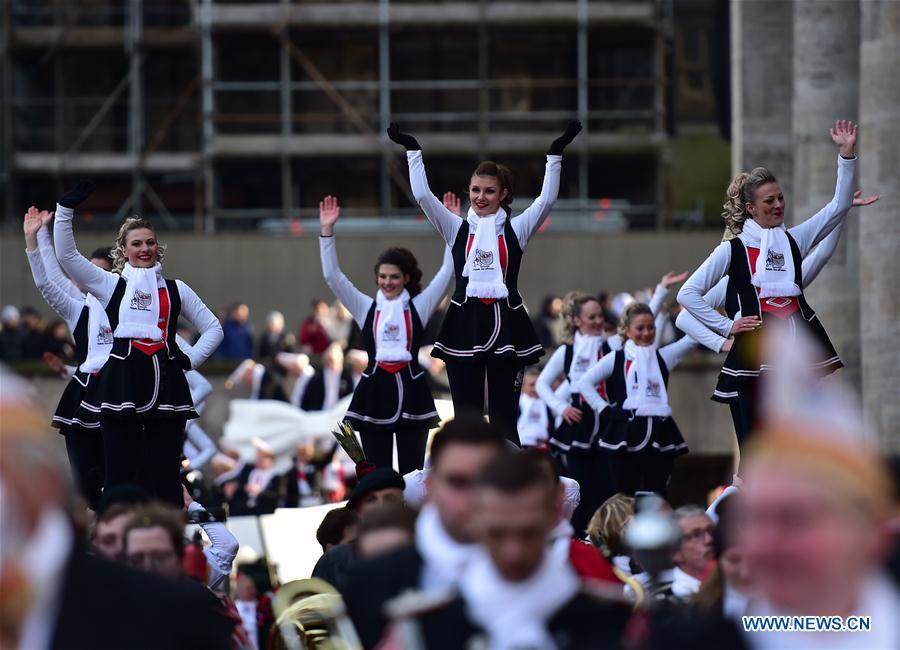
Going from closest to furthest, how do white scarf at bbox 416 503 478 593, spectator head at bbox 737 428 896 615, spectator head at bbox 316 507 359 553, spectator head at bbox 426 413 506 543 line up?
spectator head at bbox 737 428 896 615, white scarf at bbox 416 503 478 593, spectator head at bbox 426 413 506 543, spectator head at bbox 316 507 359 553

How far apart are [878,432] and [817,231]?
22.9ft

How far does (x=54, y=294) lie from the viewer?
517 inches

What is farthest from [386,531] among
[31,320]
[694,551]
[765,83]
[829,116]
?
[31,320]

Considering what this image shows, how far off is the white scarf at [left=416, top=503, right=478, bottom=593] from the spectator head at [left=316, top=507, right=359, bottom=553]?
323 cm

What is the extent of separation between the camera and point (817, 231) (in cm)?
1241

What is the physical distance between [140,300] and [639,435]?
458cm

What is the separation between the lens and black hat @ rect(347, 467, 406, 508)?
28.8 ft

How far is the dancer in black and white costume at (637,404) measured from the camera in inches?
605

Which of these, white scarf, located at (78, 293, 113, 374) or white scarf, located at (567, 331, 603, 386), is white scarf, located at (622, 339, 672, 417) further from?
white scarf, located at (78, 293, 113, 374)

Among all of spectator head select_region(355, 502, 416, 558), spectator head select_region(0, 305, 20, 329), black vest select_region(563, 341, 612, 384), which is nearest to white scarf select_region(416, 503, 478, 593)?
spectator head select_region(355, 502, 416, 558)

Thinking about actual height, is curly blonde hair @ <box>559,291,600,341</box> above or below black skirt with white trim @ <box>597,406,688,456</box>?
above

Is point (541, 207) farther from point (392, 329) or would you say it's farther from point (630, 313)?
point (630, 313)

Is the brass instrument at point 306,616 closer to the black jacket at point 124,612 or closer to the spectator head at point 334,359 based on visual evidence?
the black jacket at point 124,612

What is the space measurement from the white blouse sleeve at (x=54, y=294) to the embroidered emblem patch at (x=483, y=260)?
107 inches
